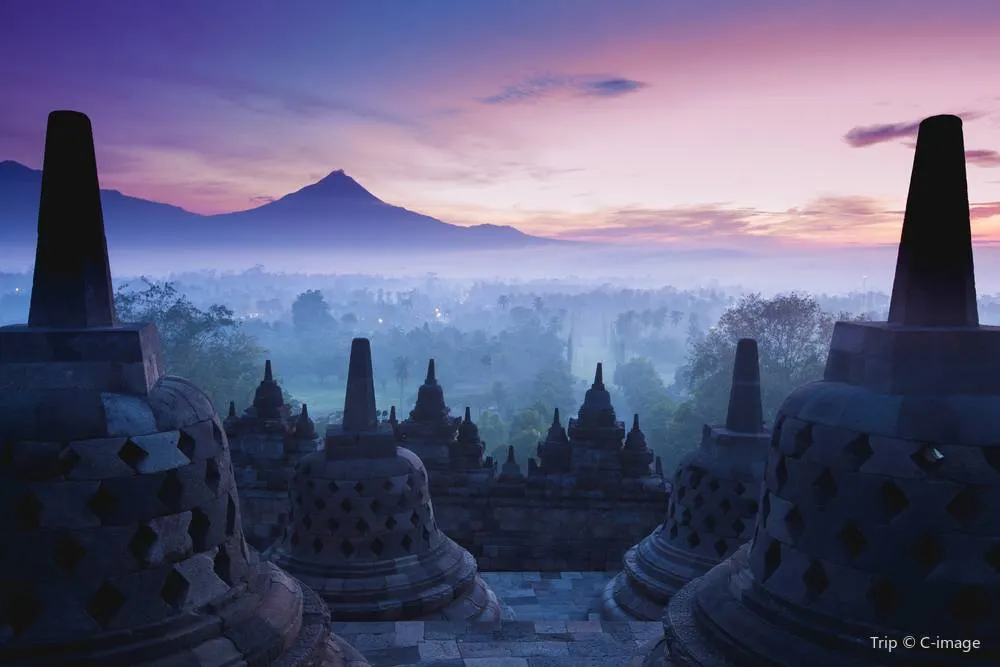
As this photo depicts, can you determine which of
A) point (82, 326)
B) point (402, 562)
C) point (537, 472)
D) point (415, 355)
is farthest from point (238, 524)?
point (415, 355)

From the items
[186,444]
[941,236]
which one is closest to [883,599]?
[941,236]

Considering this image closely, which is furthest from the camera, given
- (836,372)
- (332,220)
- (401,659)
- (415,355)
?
(332,220)

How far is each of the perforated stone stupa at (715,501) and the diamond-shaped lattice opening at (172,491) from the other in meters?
6.96

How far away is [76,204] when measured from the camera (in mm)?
3975

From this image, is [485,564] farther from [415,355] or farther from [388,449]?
[415,355]

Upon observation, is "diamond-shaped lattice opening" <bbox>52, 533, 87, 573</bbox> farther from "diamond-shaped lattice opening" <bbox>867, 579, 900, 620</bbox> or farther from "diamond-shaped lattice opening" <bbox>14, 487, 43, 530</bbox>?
"diamond-shaped lattice opening" <bbox>867, 579, 900, 620</bbox>

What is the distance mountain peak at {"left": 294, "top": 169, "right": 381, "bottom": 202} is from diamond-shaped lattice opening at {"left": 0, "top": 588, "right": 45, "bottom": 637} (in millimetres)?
113083

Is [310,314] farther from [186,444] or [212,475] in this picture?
[186,444]

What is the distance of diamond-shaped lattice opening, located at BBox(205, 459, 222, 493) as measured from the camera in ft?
12.9

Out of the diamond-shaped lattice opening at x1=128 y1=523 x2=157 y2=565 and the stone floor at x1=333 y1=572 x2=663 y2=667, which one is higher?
the diamond-shaped lattice opening at x1=128 y1=523 x2=157 y2=565

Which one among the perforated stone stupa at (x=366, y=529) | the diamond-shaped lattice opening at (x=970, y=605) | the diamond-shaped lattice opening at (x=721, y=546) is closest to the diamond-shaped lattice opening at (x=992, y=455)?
the diamond-shaped lattice opening at (x=970, y=605)

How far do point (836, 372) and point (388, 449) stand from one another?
597 cm

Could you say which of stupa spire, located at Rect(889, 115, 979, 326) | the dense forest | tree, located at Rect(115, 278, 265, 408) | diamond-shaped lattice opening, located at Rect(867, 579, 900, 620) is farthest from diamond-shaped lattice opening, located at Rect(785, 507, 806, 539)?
tree, located at Rect(115, 278, 265, 408)

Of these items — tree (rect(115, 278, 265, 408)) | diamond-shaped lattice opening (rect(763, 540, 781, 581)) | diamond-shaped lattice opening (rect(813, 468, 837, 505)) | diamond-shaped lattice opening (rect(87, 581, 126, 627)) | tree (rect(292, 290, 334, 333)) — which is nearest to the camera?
diamond-shaped lattice opening (rect(87, 581, 126, 627))
